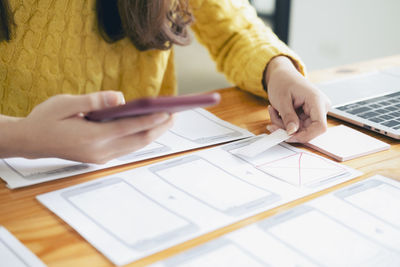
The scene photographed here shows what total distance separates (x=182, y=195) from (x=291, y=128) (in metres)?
0.22

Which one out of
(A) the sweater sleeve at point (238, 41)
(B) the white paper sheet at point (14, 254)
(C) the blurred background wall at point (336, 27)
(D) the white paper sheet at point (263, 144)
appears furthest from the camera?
(C) the blurred background wall at point (336, 27)

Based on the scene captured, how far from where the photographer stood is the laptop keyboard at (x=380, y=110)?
702 millimetres

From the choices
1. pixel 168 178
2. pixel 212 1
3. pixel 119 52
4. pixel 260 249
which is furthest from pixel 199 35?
pixel 260 249

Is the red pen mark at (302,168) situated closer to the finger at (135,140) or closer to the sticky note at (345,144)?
the sticky note at (345,144)

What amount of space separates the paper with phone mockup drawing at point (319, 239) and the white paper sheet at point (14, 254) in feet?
0.36

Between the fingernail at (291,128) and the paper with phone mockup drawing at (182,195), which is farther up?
the fingernail at (291,128)

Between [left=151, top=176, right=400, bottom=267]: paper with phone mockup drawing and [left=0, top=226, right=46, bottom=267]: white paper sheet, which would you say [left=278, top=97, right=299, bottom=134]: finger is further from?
[left=0, top=226, right=46, bottom=267]: white paper sheet

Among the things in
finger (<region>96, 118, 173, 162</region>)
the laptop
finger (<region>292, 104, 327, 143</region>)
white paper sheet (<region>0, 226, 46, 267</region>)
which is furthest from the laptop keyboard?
white paper sheet (<region>0, 226, 46, 267</region>)

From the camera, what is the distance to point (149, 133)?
1.61 ft

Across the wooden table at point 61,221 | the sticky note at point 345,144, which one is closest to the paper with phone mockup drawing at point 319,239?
the wooden table at point 61,221

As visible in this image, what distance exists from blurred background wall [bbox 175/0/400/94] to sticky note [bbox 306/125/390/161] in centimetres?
150

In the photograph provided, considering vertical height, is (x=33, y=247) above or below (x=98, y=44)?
below

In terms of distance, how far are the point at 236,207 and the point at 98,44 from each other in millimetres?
489

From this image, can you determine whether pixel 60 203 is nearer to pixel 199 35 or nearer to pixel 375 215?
pixel 375 215
